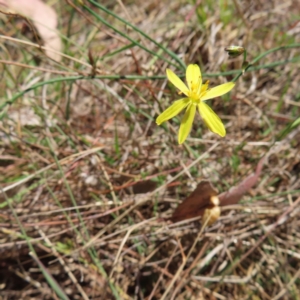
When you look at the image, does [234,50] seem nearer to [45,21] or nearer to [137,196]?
[137,196]

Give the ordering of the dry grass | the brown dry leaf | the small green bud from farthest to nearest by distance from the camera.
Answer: the brown dry leaf → the dry grass → the small green bud

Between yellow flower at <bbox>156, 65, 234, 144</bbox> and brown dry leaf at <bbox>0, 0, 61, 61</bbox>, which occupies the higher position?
brown dry leaf at <bbox>0, 0, 61, 61</bbox>

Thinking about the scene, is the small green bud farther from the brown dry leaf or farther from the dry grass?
the brown dry leaf

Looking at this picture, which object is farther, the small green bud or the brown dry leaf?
the brown dry leaf

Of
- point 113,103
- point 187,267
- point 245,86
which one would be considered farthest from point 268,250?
point 113,103

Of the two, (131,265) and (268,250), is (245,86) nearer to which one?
(268,250)

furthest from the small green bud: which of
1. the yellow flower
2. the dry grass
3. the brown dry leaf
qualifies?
the brown dry leaf

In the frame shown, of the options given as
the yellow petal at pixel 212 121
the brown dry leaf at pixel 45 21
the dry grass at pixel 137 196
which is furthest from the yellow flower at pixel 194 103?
the brown dry leaf at pixel 45 21
